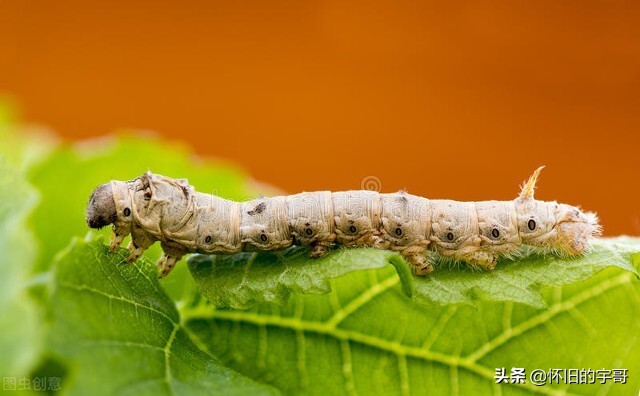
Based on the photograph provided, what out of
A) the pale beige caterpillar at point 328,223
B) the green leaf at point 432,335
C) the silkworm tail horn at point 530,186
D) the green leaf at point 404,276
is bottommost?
the green leaf at point 432,335

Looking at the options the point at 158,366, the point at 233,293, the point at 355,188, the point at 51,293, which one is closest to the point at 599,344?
the point at 355,188

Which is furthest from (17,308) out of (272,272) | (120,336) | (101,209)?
(101,209)

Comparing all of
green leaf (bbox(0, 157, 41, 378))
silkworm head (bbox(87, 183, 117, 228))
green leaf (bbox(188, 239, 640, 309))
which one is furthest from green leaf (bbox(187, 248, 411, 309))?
green leaf (bbox(0, 157, 41, 378))

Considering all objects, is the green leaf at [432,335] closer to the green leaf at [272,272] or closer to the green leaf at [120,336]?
the green leaf at [272,272]

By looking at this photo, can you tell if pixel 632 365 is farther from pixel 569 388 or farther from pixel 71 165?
pixel 71 165

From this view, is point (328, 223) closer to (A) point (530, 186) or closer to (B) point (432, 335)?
(B) point (432, 335)

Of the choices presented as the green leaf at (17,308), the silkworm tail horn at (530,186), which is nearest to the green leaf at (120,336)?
the green leaf at (17,308)
